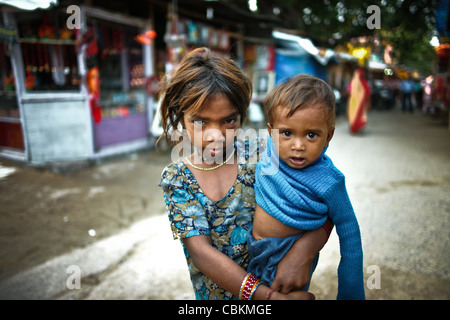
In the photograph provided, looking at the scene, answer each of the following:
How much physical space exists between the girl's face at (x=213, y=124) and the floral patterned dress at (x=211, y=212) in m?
0.13

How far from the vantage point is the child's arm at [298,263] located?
0.95 m

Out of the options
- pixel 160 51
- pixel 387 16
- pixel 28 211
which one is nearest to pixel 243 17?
pixel 160 51

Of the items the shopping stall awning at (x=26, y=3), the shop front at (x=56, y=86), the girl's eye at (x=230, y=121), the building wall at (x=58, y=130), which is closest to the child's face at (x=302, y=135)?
the girl's eye at (x=230, y=121)

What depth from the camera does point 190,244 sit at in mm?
990

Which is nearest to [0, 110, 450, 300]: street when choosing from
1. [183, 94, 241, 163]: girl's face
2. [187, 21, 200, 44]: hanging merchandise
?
[183, 94, 241, 163]: girl's face

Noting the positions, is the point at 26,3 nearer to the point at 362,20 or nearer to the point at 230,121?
the point at 230,121

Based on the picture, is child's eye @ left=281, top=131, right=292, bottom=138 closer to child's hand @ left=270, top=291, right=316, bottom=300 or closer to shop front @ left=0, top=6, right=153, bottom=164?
child's hand @ left=270, top=291, right=316, bottom=300

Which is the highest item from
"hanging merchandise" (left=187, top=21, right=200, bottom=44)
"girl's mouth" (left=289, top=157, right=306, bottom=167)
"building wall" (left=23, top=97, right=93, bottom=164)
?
"hanging merchandise" (left=187, top=21, right=200, bottom=44)

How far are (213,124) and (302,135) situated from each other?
0.31 meters

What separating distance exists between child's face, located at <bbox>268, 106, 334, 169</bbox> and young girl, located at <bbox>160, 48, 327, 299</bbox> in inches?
7.5

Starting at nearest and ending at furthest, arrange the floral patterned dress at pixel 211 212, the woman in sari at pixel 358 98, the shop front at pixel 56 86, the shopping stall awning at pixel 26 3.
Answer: the floral patterned dress at pixel 211 212 < the shopping stall awning at pixel 26 3 < the shop front at pixel 56 86 < the woman in sari at pixel 358 98

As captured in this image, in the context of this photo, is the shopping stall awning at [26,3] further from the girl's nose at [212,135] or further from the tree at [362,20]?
the tree at [362,20]

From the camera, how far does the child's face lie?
939 millimetres

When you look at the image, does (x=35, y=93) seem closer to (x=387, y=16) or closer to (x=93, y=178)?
(x=93, y=178)
